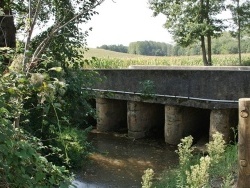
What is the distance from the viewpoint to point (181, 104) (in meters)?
11.2

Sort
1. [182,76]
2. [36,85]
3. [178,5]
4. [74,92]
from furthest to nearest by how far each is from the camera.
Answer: [178,5], [182,76], [74,92], [36,85]

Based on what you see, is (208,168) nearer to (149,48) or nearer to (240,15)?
(240,15)

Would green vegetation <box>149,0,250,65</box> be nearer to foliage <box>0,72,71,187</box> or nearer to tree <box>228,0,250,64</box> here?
tree <box>228,0,250,64</box>

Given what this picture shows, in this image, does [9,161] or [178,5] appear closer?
[9,161]

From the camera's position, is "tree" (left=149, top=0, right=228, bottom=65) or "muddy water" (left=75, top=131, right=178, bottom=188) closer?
"muddy water" (left=75, top=131, right=178, bottom=188)

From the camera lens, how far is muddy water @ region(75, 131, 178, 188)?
852 cm

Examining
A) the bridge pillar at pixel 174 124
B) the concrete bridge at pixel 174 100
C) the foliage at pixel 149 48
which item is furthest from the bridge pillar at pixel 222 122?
the foliage at pixel 149 48

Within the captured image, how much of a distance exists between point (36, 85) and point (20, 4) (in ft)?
15.6

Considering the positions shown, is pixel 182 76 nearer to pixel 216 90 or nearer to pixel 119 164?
pixel 216 90

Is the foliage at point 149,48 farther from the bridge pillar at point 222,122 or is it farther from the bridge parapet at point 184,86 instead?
the bridge pillar at point 222,122

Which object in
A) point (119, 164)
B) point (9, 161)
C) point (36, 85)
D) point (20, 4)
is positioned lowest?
point (119, 164)

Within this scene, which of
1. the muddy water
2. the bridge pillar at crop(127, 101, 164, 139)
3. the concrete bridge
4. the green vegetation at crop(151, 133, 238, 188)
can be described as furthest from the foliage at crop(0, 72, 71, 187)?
the bridge pillar at crop(127, 101, 164, 139)

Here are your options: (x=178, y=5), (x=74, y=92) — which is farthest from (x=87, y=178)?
(x=178, y=5)

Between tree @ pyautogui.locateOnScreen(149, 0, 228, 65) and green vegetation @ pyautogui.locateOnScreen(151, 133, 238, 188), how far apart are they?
15.8 meters
